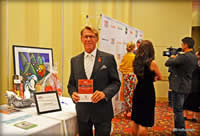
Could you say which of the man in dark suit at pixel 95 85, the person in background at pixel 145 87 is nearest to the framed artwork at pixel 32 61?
the man in dark suit at pixel 95 85

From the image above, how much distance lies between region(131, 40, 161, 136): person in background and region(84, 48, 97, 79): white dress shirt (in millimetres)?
931

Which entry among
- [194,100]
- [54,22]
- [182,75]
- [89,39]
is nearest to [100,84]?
[89,39]

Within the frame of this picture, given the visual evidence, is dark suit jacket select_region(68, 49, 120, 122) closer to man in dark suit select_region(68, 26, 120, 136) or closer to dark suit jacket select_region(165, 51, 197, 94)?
man in dark suit select_region(68, 26, 120, 136)

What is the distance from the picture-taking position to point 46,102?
59.9 inches

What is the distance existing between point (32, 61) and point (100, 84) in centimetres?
111

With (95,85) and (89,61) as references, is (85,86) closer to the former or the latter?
(95,85)

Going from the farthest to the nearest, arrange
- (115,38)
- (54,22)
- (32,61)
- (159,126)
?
(115,38)
(159,126)
(54,22)
(32,61)

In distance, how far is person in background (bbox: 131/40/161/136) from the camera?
6.98ft

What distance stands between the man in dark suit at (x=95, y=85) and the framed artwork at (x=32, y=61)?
0.84 metres

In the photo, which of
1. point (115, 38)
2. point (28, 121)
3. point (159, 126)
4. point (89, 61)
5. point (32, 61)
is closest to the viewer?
point (28, 121)

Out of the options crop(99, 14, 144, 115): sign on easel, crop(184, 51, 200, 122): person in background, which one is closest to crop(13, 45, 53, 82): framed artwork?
crop(99, 14, 144, 115): sign on easel

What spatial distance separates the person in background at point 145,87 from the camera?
2127 millimetres

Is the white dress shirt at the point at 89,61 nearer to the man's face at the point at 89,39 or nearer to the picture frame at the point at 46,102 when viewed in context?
the man's face at the point at 89,39

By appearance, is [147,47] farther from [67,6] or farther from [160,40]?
[160,40]
